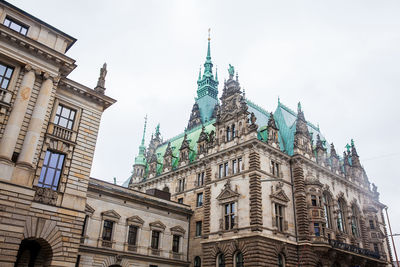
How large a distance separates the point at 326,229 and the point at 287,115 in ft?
A: 65.7

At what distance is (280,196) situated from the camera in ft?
136

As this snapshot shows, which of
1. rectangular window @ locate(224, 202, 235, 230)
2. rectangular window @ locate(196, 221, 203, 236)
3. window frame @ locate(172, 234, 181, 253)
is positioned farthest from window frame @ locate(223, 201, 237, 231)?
window frame @ locate(172, 234, 181, 253)

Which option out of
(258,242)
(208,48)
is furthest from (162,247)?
(208,48)

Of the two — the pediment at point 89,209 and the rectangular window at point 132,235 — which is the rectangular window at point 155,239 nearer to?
the rectangular window at point 132,235

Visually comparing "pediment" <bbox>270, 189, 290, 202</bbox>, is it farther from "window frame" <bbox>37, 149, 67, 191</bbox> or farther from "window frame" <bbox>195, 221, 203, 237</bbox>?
"window frame" <bbox>37, 149, 67, 191</bbox>

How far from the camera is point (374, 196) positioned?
6084 cm

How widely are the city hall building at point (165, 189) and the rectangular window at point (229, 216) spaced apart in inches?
4.9

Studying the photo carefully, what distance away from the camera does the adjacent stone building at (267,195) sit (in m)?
38.7

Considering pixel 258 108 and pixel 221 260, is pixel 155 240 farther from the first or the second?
pixel 258 108

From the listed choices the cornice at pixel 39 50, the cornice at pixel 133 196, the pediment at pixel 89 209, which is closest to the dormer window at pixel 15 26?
the cornice at pixel 39 50

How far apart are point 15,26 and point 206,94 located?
58.2 m

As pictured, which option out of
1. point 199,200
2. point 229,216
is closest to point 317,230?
point 229,216

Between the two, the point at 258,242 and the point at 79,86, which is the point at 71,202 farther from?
the point at 258,242

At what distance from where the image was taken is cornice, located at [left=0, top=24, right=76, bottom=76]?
979 inches
